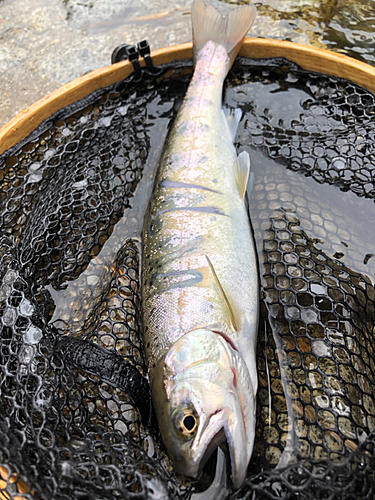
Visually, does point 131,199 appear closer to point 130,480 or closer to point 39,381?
point 39,381

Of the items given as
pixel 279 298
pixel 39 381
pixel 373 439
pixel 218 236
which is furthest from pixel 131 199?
pixel 373 439

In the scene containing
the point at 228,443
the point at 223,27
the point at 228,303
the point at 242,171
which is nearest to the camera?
the point at 228,443

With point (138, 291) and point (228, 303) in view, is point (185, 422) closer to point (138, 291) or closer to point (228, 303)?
point (228, 303)

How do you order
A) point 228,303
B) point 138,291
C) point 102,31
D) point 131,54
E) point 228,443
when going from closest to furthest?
point 228,443, point 228,303, point 138,291, point 131,54, point 102,31

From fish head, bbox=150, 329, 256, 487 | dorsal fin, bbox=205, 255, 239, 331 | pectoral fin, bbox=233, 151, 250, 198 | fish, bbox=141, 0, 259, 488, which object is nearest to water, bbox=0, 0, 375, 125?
fish, bbox=141, 0, 259, 488

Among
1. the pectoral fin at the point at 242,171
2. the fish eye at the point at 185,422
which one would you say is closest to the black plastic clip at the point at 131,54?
the pectoral fin at the point at 242,171

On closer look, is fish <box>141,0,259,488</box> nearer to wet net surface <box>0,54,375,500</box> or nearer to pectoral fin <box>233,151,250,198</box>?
pectoral fin <box>233,151,250,198</box>

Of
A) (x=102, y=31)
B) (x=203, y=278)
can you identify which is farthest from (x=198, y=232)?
(x=102, y=31)
